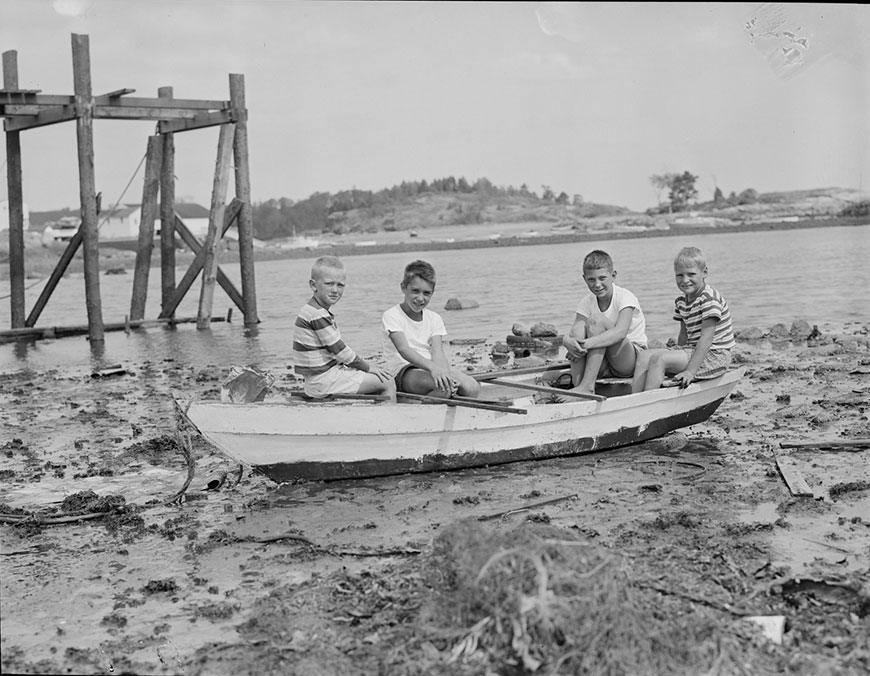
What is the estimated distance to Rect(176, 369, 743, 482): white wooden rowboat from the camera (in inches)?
288

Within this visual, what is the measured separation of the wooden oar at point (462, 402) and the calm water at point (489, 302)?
7.02 meters

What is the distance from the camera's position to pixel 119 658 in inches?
190

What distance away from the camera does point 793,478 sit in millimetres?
7227

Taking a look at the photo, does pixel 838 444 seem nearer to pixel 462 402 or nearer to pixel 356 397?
pixel 462 402

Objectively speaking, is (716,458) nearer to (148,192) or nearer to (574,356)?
(574,356)

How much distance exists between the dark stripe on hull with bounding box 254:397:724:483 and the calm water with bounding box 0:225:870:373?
281 inches

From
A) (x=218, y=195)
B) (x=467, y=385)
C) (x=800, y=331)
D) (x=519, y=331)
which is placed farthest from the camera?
(x=218, y=195)

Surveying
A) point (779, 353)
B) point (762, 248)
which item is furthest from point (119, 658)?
point (762, 248)

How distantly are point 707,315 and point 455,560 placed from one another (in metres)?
4.45

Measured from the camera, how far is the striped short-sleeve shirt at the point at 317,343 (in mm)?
7805

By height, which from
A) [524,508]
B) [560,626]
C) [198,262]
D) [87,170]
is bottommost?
[524,508]

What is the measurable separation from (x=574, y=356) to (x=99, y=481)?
3.99 meters

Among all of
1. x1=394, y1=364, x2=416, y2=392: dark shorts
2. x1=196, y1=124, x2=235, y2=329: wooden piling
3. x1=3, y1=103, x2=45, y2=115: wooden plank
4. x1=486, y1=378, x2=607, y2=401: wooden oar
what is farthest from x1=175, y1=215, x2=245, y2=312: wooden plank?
x1=394, y1=364, x2=416, y2=392: dark shorts

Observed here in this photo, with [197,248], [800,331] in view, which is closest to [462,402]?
[800,331]
